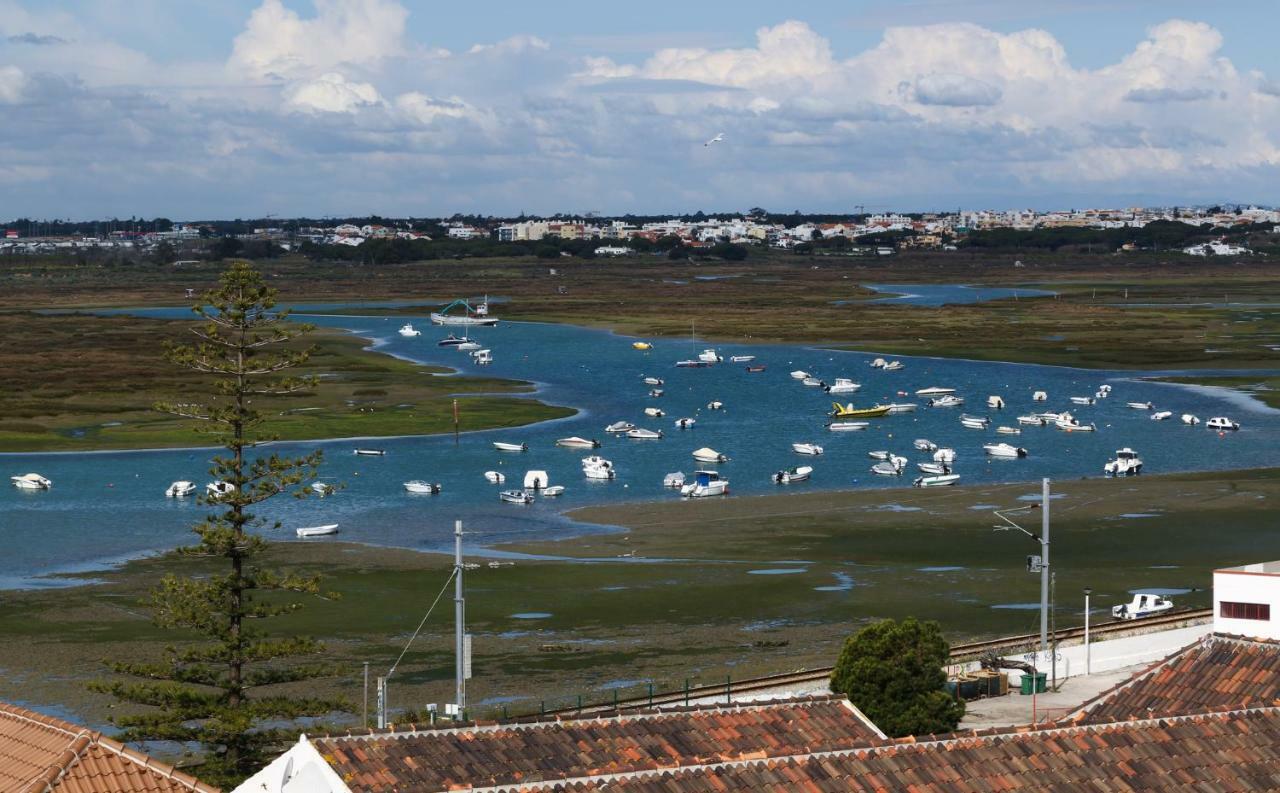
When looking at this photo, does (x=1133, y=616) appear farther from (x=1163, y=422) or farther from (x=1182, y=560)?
(x=1163, y=422)

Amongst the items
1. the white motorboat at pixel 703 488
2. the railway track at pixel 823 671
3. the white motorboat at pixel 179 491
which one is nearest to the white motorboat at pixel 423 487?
the white motorboat at pixel 179 491

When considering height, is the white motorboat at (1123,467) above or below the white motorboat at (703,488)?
above

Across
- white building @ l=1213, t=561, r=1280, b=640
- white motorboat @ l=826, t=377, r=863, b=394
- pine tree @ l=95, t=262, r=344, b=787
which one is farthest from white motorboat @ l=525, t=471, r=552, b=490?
white building @ l=1213, t=561, r=1280, b=640

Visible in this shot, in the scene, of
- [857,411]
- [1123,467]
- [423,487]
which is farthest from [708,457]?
[857,411]

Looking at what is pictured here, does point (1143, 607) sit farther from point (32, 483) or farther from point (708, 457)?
point (32, 483)

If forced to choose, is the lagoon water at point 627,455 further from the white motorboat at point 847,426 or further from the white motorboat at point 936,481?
the white motorboat at point 936,481

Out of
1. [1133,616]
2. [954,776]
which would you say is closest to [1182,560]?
[1133,616]
